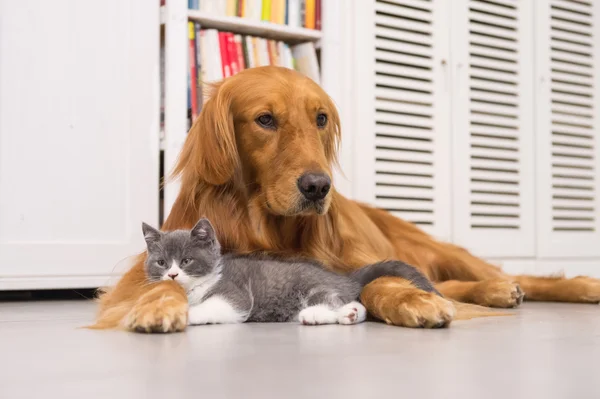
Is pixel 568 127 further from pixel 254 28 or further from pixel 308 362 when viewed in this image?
pixel 308 362

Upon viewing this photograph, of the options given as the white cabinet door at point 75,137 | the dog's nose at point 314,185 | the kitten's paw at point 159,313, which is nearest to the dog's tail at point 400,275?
the dog's nose at point 314,185

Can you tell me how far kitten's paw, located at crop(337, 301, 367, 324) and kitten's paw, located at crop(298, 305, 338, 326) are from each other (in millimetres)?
17

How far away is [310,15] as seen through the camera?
3.40m

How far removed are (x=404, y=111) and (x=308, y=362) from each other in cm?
246

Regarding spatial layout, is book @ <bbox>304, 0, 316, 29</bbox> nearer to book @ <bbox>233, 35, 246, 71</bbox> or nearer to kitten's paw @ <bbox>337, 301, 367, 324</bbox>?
book @ <bbox>233, 35, 246, 71</bbox>

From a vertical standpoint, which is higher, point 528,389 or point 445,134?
point 445,134

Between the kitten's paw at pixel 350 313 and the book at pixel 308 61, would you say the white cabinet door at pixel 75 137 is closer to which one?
the book at pixel 308 61

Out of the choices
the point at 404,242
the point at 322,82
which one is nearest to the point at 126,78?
the point at 322,82

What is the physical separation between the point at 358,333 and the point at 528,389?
0.60m

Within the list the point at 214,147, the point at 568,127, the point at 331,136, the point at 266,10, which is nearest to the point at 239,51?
the point at 266,10

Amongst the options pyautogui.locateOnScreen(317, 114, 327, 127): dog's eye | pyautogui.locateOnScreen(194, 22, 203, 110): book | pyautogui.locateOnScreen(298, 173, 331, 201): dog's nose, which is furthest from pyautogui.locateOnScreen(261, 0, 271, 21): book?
pyautogui.locateOnScreen(298, 173, 331, 201): dog's nose

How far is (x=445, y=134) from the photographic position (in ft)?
12.0

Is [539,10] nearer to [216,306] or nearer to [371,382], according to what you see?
[216,306]

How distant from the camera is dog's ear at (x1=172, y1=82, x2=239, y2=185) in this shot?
1987 mm
